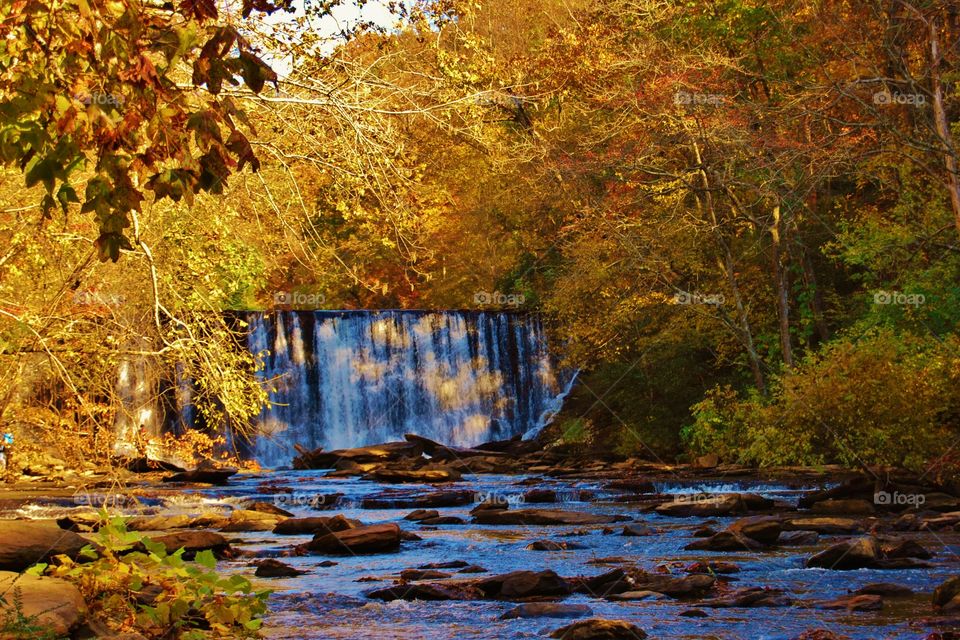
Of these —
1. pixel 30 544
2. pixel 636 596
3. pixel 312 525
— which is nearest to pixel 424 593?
pixel 636 596

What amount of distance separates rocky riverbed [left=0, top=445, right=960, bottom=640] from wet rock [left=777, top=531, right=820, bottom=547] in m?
0.05

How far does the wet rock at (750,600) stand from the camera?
9.27 m

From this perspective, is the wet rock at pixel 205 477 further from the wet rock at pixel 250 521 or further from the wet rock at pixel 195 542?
the wet rock at pixel 195 542

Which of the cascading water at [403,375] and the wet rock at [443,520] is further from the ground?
the cascading water at [403,375]

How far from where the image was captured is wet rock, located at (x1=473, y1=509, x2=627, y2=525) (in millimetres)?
15898

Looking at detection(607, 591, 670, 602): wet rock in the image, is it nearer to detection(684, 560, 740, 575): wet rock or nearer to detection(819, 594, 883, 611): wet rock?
detection(684, 560, 740, 575): wet rock

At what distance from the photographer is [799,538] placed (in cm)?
1308

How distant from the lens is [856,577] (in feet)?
34.8

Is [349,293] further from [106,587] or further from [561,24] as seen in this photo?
[106,587]

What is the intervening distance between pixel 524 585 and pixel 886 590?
337cm

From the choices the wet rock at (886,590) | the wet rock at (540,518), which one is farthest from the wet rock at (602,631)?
the wet rock at (540,518)

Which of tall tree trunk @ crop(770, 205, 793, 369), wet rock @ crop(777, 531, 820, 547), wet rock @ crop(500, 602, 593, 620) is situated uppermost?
tall tree trunk @ crop(770, 205, 793, 369)

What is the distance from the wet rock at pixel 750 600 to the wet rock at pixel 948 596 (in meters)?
1.23

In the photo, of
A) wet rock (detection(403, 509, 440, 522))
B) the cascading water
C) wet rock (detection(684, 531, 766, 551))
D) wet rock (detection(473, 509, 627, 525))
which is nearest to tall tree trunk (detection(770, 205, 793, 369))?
wet rock (detection(473, 509, 627, 525))
